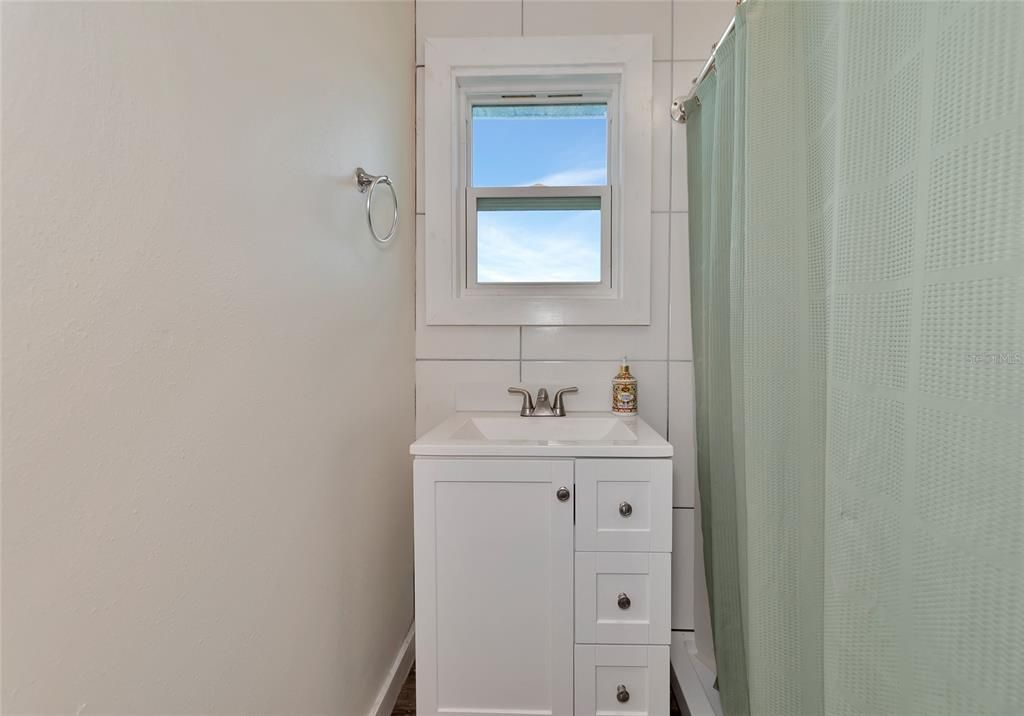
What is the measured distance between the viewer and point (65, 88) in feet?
1.62

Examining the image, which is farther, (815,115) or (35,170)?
(815,115)

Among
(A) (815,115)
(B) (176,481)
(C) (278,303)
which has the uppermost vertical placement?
(A) (815,115)

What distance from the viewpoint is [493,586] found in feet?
3.93

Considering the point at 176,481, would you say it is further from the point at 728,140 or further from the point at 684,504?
the point at 684,504

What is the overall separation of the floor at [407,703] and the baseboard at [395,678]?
0.01 meters

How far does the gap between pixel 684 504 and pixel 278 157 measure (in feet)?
4.76

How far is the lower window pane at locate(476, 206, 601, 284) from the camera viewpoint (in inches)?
68.5

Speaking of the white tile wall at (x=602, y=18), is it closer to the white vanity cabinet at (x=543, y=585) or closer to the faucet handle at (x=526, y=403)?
the faucet handle at (x=526, y=403)

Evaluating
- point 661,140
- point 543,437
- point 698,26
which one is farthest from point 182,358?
point 698,26

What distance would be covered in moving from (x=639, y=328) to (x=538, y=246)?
437 mm

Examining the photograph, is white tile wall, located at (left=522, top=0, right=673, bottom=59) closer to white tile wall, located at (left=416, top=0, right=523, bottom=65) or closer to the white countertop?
white tile wall, located at (left=416, top=0, right=523, bottom=65)

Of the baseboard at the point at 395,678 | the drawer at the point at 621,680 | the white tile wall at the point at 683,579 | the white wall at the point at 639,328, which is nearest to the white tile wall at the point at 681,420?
the white wall at the point at 639,328

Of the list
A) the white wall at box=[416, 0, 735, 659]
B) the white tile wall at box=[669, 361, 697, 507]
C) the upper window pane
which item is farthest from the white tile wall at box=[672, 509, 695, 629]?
the upper window pane

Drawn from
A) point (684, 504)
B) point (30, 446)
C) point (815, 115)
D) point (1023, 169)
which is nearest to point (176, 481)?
point (30, 446)
